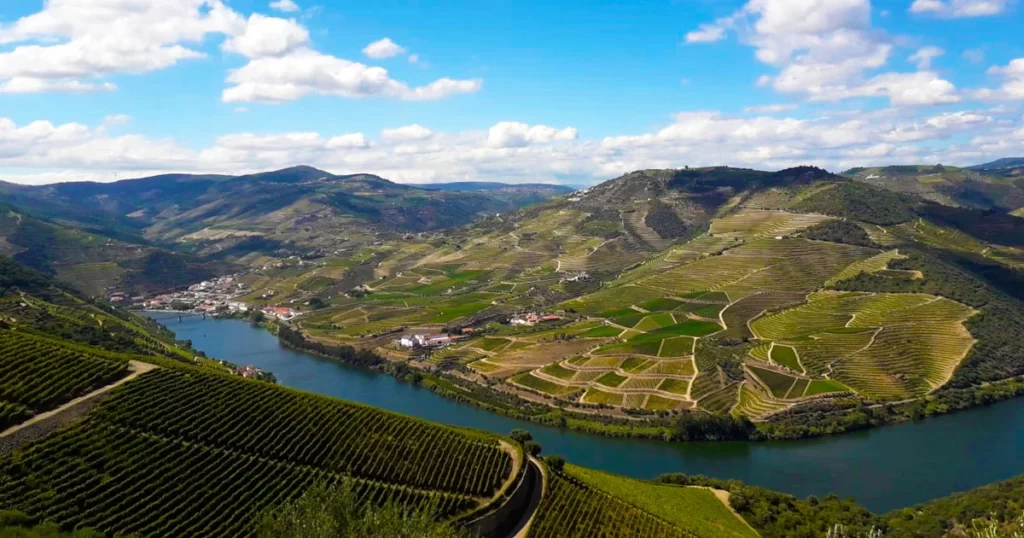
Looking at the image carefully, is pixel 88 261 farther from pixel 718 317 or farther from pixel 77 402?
pixel 718 317

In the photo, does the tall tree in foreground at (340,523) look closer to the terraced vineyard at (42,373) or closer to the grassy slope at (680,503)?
the terraced vineyard at (42,373)

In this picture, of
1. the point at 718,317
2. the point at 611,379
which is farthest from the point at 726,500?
the point at 718,317

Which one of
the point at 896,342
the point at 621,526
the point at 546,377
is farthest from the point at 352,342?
the point at 896,342

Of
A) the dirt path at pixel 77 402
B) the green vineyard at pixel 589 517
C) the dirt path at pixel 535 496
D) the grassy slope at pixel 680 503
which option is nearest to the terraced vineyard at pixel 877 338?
the grassy slope at pixel 680 503

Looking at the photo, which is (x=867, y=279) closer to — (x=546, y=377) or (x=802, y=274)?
(x=802, y=274)

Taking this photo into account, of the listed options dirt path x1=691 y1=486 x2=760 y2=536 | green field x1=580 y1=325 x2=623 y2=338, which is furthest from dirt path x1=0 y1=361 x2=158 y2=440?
green field x1=580 y1=325 x2=623 y2=338

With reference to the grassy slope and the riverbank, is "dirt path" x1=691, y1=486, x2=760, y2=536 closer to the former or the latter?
the grassy slope
